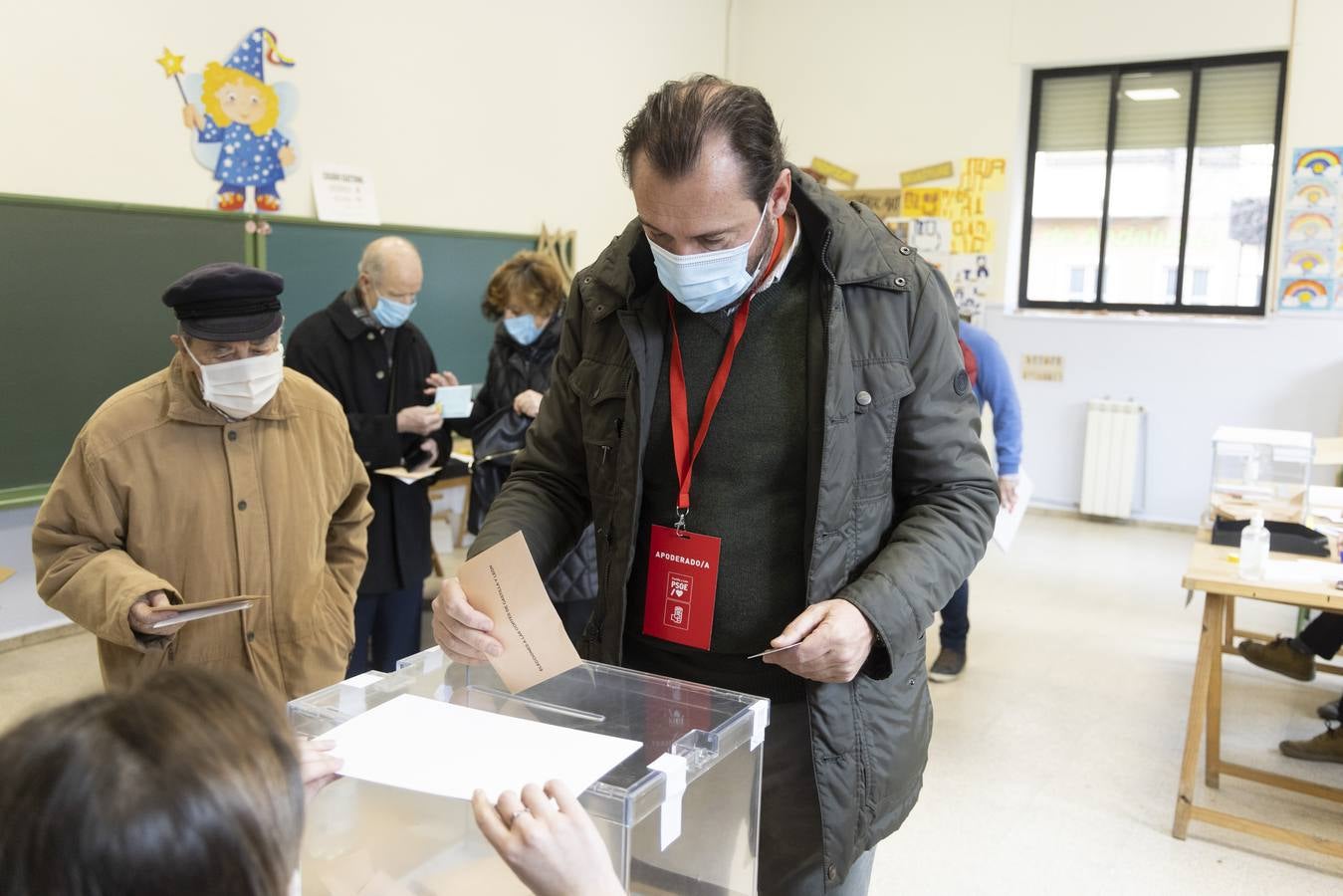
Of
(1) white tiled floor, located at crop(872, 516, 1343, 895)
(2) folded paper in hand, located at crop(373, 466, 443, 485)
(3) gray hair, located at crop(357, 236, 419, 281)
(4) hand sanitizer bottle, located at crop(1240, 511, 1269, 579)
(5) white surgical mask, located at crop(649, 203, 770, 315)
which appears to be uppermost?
(3) gray hair, located at crop(357, 236, 419, 281)

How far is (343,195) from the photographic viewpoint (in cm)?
479

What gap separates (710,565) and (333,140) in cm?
405

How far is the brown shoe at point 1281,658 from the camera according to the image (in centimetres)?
346

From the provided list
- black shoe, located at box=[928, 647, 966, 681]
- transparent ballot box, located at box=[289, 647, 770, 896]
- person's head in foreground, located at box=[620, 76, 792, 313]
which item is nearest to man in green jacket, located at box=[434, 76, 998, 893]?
person's head in foreground, located at box=[620, 76, 792, 313]

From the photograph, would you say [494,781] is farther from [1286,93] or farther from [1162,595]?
[1286,93]

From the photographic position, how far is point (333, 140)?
4.75 m

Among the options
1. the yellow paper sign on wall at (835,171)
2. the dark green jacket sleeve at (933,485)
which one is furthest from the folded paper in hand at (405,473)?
the yellow paper sign on wall at (835,171)

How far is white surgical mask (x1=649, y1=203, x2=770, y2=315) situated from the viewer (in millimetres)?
1309

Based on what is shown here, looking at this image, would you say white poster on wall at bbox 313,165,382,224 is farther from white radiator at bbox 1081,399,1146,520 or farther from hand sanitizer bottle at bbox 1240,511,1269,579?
white radiator at bbox 1081,399,1146,520

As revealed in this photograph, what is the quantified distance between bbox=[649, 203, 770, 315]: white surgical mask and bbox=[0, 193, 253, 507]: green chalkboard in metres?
3.05

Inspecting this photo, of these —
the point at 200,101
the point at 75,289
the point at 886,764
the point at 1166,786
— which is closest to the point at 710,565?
the point at 886,764

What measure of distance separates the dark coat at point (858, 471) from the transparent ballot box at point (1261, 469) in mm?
2512

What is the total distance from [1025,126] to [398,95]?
13.5ft

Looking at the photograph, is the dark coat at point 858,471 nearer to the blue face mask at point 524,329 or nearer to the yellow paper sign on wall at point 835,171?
the blue face mask at point 524,329
